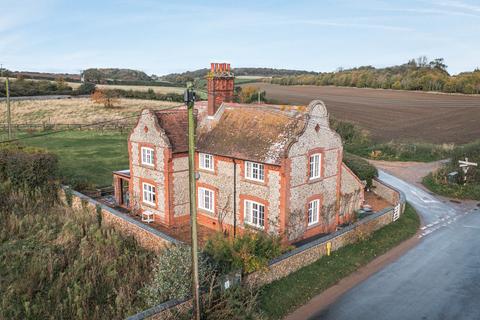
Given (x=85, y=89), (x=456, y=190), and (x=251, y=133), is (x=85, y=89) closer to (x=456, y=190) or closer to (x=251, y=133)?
(x=251, y=133)

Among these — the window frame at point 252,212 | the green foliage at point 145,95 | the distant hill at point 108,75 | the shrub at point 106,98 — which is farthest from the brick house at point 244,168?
the green foliage at point 145,95

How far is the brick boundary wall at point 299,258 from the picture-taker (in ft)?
46.5

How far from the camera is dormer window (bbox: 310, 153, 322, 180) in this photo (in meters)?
23.4

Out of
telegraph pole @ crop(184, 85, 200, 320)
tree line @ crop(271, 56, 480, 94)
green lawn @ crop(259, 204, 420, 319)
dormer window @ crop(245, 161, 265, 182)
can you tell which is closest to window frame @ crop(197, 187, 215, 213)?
dormer window @ crop(245, 161, 265, 182)

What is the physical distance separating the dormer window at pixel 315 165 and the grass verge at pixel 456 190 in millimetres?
17257

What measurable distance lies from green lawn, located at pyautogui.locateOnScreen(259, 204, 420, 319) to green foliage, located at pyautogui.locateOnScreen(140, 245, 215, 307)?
290 cm

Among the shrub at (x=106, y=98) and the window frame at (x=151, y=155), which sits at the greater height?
the shrub at (x=106, y=98)

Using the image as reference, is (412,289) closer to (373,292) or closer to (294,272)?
(373,292)

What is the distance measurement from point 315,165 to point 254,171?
369 cm

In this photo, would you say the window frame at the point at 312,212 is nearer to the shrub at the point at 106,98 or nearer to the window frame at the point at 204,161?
the window frame at the point at 204,161

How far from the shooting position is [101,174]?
39406 mm

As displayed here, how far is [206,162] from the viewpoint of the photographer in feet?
83.8

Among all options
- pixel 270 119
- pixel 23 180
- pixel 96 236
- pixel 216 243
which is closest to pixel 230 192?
pixel 270 119

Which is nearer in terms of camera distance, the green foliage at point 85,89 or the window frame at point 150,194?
the window frame at point 150,194
